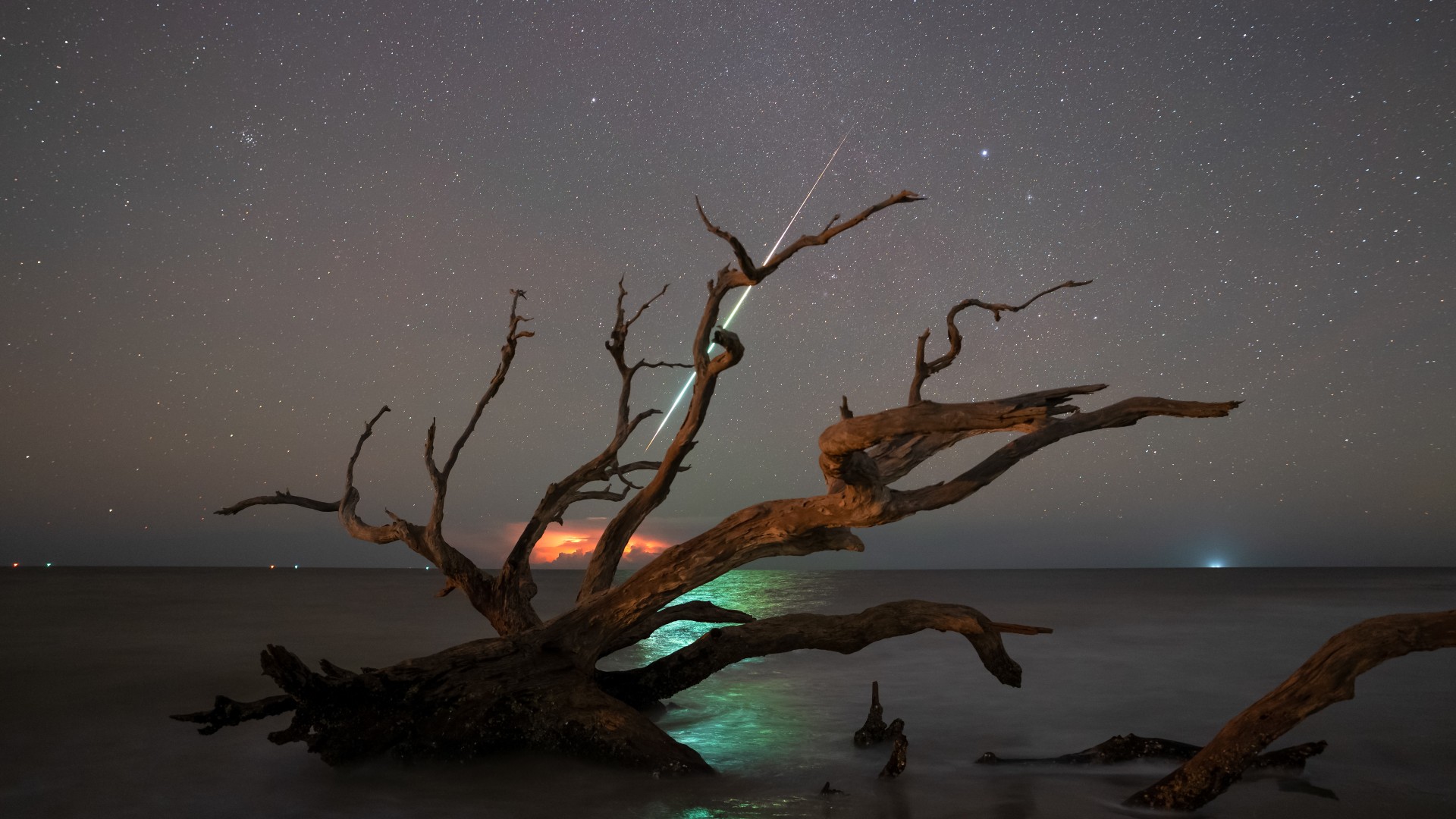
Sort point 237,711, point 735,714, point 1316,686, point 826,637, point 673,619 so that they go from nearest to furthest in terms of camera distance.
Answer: point 1316,686
point 237,711
point 826,637
point 673,619
point 735,714

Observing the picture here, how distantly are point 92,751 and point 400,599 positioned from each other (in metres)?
38.2

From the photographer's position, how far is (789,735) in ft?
29.6

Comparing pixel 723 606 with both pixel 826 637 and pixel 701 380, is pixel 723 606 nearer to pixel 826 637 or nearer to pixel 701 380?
pixel 826 637

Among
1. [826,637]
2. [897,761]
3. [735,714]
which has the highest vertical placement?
[826,637]

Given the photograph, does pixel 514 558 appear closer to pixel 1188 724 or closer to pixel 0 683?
pixel 1188 724

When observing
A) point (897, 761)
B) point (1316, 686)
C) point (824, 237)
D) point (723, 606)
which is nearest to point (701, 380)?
point (824, 237)

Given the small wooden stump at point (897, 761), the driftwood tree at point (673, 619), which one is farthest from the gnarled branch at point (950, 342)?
the small wooden stump at point (897, 761)

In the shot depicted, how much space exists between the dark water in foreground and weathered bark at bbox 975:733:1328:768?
0.14 metres

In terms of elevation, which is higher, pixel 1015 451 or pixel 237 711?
pixel 1015 451

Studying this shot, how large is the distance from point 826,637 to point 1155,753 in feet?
8.87

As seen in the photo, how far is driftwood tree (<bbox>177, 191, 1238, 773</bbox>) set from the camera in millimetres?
5566

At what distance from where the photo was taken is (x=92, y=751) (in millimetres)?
8602

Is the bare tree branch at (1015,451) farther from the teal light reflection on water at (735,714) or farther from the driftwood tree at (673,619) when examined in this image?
the teal light reflection on water at (735,714)

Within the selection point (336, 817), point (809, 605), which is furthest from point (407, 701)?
point (809, 605)
